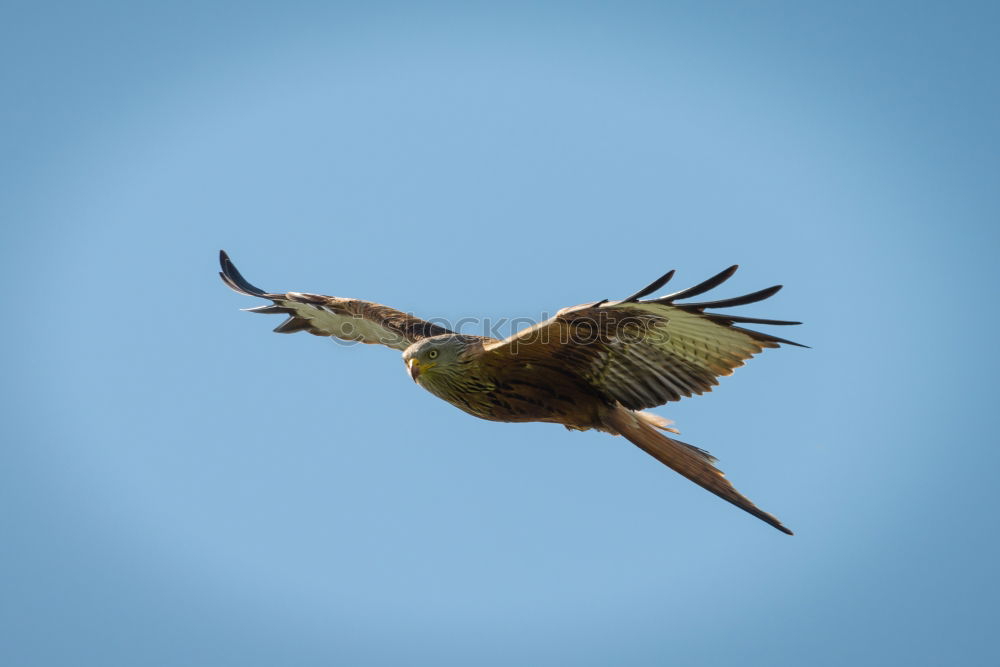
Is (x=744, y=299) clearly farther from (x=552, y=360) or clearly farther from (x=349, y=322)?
(x=349, y=322)

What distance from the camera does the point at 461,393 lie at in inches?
262

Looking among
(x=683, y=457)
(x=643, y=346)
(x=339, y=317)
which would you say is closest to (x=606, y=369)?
(x=643, y=346)

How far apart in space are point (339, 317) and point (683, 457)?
3.48 metres

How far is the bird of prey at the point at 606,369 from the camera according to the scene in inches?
240

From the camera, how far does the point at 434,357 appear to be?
261 inches

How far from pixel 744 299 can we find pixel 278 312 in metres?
4.86

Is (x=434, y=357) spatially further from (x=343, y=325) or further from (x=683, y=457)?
(x=343, y=325)

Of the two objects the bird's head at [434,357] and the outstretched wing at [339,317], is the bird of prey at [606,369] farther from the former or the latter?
the outstretched wing at [339,317]

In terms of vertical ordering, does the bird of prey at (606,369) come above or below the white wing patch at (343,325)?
below

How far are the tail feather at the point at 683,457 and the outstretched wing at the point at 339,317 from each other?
1.76m

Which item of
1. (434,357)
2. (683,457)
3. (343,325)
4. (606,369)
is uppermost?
(343,325)

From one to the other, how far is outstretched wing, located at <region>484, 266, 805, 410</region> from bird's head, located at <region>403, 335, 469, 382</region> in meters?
0.31

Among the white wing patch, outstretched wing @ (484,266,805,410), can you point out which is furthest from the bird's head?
the white wing patch

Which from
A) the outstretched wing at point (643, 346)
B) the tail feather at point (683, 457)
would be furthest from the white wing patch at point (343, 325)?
the tail feather at point (683, 457)
